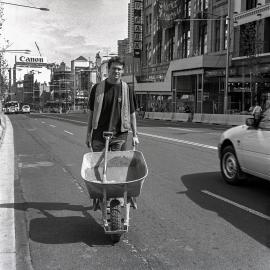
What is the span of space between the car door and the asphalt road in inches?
17.2

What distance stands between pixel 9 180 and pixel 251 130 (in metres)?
4.63

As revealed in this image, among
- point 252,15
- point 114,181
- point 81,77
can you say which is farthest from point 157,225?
point 81,77

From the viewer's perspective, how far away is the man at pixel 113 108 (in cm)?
603

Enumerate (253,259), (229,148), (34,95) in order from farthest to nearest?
1. (34,95)
2. (229,148)
3. (253,259)

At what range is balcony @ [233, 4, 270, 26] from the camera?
38.9m

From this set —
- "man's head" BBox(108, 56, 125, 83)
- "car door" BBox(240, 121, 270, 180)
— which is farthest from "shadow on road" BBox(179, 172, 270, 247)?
"man's head" BBox(108, 56, 125, 83)

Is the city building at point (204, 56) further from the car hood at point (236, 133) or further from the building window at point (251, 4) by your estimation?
the car hood at point (236, 133)

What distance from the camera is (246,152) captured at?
8250 mm

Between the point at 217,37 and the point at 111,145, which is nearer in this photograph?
the point at 111,145

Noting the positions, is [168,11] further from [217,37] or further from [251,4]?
[251,4]

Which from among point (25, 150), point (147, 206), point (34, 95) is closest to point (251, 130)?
point (147, 206)

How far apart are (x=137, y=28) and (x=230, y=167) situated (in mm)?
65946

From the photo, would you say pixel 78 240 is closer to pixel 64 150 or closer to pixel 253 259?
pixel 253 259

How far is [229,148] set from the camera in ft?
29.6
